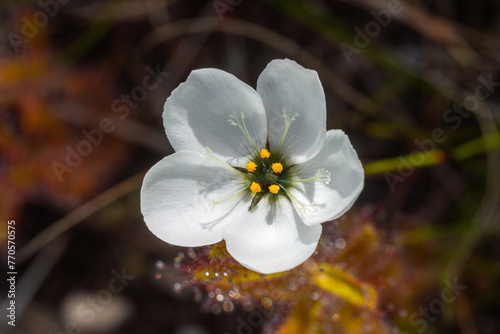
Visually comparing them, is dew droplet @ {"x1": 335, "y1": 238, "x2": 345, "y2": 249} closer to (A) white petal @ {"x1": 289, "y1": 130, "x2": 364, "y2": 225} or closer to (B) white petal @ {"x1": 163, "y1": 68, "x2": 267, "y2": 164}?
(A) white petal @ {"x1": 289, "y1": 130, "x2": 364, "y2": 225}

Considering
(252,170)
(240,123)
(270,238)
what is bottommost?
(270,238)

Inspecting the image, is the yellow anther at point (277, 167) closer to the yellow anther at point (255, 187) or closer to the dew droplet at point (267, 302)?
the yellow anther at point (255, 187)

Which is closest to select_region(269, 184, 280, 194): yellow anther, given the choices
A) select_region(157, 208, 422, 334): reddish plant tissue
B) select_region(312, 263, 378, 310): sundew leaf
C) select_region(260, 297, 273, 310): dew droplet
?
select_region(157, 208, 422, 334): reddish plant tissue

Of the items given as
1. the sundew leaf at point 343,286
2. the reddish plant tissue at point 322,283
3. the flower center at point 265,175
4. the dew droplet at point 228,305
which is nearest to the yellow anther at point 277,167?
the flower center at point 265,175

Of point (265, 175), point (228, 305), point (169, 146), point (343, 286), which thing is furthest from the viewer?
point (169, 146)

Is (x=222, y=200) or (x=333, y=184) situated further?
(x=222, y=200)

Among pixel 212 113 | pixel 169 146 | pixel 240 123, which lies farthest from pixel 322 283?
pixel 169 146

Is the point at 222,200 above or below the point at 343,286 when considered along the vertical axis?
above

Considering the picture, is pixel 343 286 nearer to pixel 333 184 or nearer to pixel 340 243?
pixel 340 243
